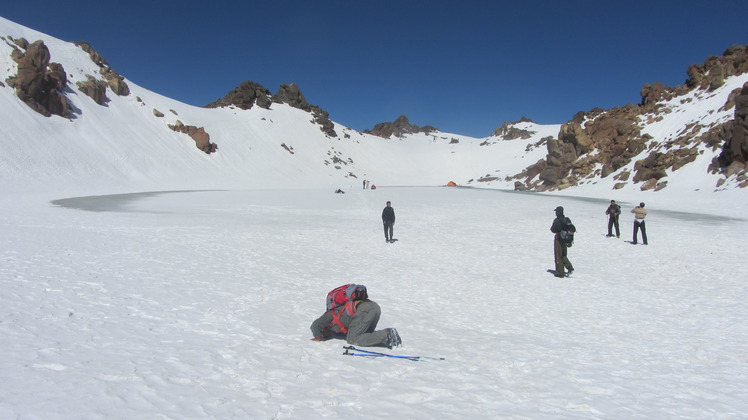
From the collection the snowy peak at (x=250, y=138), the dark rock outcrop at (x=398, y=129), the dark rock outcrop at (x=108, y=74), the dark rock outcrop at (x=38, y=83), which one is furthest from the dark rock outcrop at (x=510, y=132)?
the dark rock outcrop at (x=38, y=83)

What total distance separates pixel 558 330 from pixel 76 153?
60.0 meters

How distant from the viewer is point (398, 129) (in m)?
165

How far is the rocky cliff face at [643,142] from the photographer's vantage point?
39069mm

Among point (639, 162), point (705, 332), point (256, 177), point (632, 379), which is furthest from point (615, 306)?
point (256, 177)

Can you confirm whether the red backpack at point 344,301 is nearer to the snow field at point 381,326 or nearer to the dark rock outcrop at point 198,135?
the snow field at point 381,326

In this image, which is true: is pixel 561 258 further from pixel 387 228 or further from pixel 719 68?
pixel 719 68

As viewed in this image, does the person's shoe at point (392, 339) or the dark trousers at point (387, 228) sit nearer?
the person's shoe at point (392, 339)

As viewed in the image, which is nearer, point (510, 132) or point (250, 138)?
point (250, 138)

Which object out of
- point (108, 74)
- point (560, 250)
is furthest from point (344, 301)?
point (108, 74)

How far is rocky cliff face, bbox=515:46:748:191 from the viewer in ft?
128

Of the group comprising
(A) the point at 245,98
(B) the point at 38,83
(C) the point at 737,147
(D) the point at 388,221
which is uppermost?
(A) the point at 245,98

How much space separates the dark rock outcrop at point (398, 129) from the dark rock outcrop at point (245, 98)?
164 ft

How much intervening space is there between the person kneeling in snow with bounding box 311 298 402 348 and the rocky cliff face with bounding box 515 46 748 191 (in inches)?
1612

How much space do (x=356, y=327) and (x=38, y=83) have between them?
64.5m
